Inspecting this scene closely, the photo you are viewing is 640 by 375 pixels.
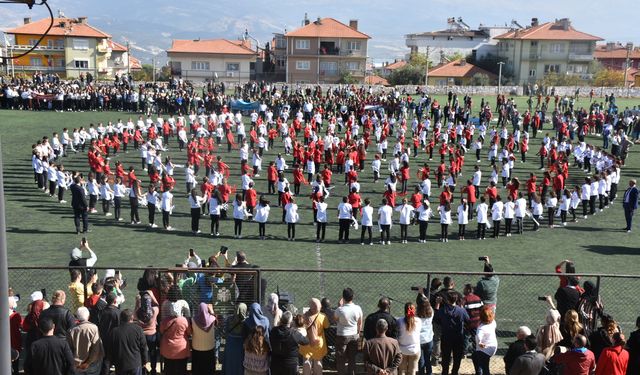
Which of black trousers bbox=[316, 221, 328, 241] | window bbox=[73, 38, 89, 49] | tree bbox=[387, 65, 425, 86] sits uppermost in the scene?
window bbox=[73, 38, 89, 49]

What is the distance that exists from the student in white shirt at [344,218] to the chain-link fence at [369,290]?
3.10 meters

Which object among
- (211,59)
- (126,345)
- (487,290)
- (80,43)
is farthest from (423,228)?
(80,43)

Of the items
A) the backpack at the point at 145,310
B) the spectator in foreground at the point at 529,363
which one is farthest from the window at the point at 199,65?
the spectator in foreground at the point at 529,363

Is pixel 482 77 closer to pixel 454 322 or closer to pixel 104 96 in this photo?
pixel 104 96

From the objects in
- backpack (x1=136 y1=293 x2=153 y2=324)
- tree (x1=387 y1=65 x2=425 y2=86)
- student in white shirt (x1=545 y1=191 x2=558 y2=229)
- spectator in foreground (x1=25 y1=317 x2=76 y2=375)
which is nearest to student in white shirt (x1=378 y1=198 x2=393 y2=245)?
student in white shirt (x1=545 y1=191 x2=558 y2=229)

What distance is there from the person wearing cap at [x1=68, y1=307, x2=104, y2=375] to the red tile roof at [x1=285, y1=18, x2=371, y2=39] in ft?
216

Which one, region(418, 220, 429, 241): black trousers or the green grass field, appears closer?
the green grass field

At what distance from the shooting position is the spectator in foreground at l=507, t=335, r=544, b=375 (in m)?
7.18

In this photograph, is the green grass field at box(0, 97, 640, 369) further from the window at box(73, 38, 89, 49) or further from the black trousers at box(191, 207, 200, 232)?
the window at box(73, 38, 89, 49)

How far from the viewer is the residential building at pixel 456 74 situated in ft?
232

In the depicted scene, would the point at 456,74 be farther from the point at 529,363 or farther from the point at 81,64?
the point at 529,363

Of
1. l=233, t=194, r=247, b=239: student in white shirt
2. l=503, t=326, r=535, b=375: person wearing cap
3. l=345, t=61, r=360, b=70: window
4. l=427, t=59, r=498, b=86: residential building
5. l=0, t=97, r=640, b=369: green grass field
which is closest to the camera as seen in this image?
l=503, t=326, r=535, b=375: person wearing cap

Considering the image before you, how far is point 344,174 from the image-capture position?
24.5m

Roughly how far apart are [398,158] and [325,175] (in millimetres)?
3739
